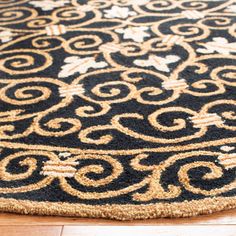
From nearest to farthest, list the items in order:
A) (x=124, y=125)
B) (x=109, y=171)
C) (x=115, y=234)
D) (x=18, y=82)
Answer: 1. (x=115, y=234)
2. (x=109, y=171)
3. (x=124, y=125)
4. (x=18, y=82)

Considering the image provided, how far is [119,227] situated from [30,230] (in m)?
0.20

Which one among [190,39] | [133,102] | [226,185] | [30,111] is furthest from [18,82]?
[226,185]

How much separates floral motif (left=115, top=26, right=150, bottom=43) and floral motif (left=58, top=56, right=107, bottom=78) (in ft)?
0.80

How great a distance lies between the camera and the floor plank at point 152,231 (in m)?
0.92

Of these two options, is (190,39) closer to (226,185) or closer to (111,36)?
(111,36)

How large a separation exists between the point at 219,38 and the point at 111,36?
45 cm

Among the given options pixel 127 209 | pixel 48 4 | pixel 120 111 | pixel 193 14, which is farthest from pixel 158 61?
pixel 48 4

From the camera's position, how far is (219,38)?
1.75 metres

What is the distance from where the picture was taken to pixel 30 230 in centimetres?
94

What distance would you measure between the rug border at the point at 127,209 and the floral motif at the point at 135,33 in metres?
0.96

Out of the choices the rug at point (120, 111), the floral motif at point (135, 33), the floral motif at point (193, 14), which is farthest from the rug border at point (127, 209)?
the floral motif at point (193, 14)

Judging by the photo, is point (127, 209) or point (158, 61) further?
point (158, 61)

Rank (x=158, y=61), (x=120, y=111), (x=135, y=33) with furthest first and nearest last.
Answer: (x=135, y=33) < (x=158, y=61) < (x=120, y=111)

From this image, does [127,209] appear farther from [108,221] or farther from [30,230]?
[30,230]
